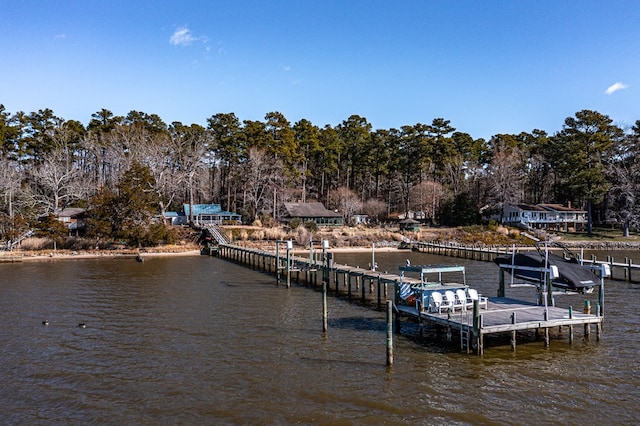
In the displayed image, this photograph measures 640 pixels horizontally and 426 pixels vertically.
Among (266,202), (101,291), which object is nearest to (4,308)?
(101,291)

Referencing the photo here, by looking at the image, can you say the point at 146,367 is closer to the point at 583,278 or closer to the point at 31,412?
the point at 31,412

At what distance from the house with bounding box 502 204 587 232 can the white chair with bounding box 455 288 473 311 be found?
5502 cm

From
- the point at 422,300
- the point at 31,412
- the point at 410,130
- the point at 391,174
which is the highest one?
the point at 410,130

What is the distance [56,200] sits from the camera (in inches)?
2327

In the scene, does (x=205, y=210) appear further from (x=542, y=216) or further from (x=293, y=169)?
(x=542, y=216)

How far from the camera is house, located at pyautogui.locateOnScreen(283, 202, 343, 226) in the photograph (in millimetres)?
70062

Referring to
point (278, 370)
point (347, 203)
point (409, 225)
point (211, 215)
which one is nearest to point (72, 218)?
point (211, 215)

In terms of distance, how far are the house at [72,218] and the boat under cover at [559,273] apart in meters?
52.5

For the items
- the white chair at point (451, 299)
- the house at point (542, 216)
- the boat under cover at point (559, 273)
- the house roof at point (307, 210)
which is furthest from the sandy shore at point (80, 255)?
the house at point (542, 216)

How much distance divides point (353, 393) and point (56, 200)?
57.2m

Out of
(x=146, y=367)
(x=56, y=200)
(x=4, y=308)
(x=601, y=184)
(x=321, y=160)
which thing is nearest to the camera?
(x=146, y=367)

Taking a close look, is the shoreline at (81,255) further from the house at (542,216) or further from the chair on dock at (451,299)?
the house at (542,216)

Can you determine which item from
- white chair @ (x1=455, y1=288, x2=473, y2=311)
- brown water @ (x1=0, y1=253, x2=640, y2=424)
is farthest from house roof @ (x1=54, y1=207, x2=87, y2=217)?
white chair @ (x1=455, y1=288, x2=473, y2=311)

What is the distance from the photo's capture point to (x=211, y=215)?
69250mm
